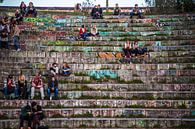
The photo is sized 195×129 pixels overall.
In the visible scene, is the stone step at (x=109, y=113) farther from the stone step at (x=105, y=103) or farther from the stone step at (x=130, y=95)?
the stone step at (x=130, y=95)

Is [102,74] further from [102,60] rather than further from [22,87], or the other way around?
[22,87]

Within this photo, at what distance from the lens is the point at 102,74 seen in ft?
63.1

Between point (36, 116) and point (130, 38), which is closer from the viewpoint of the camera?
point (36, 116)

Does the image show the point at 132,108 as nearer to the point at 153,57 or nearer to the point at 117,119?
the point at 117,119

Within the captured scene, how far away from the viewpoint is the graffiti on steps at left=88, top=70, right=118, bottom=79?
19172 millimetres

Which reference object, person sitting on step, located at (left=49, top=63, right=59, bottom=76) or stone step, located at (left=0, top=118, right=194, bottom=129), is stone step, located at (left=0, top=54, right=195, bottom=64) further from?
stone step, located at (left=0, top=118, right=194, bottom=129)

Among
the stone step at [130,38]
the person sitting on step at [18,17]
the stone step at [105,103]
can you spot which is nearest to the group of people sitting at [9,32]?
the person sitting on step at [18,17]

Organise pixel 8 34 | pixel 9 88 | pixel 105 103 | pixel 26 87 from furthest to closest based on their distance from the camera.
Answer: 1. pixel 8 34
2. pixel 26 87
3. pixel 9 88
4. pixel 105 103

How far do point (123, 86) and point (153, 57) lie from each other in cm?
385

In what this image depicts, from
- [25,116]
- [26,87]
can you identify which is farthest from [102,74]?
[25,116]

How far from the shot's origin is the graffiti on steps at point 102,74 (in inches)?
755

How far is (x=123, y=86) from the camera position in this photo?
1802 centimetres

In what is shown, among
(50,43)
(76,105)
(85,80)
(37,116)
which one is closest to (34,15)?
(50,43)

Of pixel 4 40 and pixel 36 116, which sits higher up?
pixel 4 40
